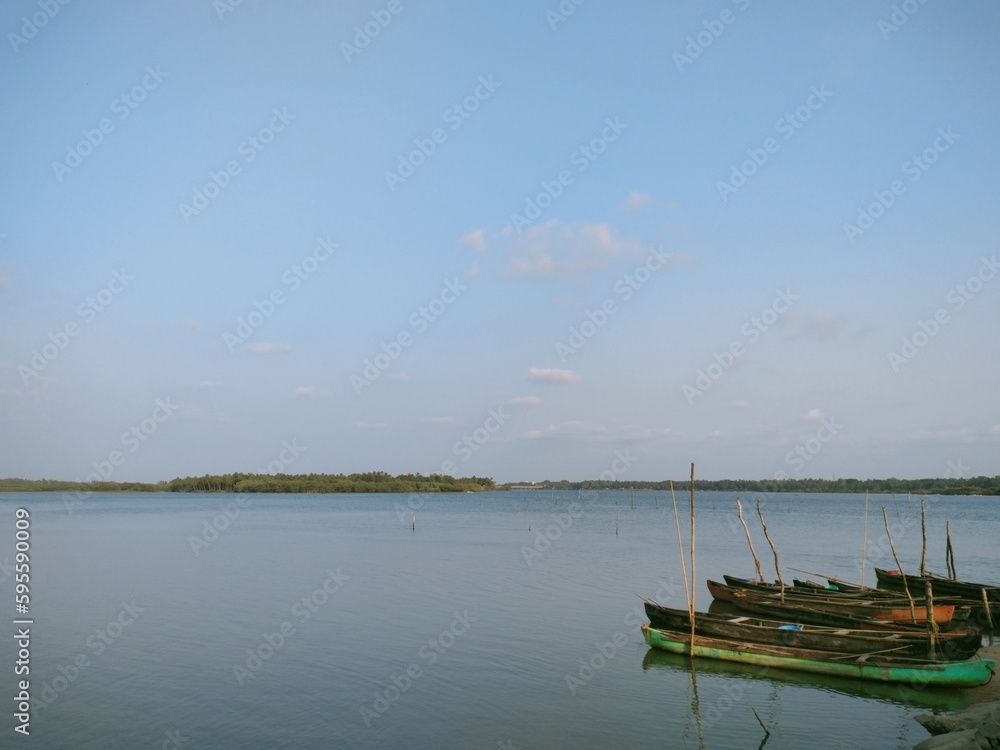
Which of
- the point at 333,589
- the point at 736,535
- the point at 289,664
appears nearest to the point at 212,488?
the point at 736,535

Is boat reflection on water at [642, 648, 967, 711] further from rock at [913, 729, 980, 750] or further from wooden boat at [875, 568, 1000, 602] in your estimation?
wooden boat at [875, 568, 1000, 602]

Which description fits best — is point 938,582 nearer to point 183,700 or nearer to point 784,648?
point 784,648

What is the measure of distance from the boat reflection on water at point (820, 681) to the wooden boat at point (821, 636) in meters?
0.72

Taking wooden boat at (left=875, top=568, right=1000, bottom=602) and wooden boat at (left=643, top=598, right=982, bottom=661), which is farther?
wooden boat at (left=875, top=568, right=1000, bottom=602)

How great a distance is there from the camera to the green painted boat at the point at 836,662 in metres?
15.5

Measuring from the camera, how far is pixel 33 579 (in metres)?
30.7

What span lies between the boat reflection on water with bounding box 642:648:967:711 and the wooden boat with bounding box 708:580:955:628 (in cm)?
338

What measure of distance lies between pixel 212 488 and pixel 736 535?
141 m

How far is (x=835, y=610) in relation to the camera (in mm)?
22078

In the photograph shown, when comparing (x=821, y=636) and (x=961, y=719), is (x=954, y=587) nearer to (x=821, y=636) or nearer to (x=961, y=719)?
(x=821, y=636)

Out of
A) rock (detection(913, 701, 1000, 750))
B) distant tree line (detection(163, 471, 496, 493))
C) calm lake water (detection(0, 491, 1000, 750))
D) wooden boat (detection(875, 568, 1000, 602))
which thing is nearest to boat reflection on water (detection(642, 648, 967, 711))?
calm lake water (detection(0, 491, 1000, 750))

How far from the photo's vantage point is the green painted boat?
15.5m

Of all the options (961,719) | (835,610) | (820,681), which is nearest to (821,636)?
(820,681)

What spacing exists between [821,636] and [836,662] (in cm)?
76
